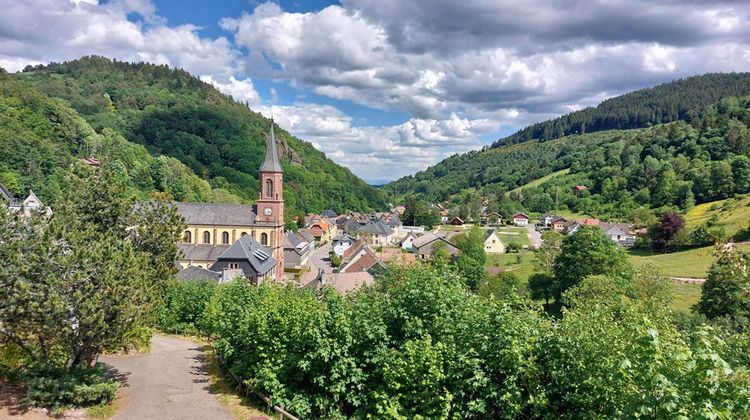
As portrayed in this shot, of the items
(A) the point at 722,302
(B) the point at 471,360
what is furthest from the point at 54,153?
(A) the point at 722,302

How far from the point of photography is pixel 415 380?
1064cm

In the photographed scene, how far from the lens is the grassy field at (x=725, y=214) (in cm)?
6531

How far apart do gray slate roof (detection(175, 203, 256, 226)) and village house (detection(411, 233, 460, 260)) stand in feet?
76.7

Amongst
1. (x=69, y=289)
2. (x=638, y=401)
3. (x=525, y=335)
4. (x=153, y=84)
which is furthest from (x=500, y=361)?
(x=153, y=84)

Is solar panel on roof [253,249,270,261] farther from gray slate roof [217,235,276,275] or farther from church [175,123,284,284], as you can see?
church [175,123,284,284]

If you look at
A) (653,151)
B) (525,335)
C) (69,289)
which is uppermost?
(653,151)

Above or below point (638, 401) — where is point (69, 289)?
above

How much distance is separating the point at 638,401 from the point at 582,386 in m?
3.00

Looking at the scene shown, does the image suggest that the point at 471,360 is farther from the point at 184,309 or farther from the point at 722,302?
the point at 722,302

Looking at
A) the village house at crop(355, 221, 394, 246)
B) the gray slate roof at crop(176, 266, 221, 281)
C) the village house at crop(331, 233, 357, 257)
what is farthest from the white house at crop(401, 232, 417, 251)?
the gray slate roof at crop(176, 266, 221, 281)

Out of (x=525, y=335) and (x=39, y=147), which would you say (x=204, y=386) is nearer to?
(x=525, y=335)

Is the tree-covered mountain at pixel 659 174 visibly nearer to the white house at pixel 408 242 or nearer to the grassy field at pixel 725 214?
the grassy field at pixel 725 214

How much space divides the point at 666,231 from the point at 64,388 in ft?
234

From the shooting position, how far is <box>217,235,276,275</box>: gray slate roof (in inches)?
1753
